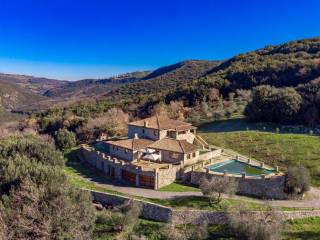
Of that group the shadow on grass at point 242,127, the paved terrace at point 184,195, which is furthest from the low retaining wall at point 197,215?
the shadow on grass at point 242,127

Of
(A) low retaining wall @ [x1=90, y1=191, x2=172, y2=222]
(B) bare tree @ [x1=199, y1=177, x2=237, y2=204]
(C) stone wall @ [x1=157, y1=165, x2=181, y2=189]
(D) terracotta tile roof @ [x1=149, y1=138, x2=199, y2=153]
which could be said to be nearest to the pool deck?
(B) bare tree @ [x1=199, y1=177, x2=237, y2=204]

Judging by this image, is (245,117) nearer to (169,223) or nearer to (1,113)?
(169,223)

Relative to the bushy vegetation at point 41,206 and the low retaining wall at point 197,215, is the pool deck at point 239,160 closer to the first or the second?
the low retaining wall at point 197,215

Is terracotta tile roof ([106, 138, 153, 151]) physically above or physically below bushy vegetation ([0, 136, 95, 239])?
above

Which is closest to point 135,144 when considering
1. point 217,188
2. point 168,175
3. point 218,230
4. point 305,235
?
point 168,175

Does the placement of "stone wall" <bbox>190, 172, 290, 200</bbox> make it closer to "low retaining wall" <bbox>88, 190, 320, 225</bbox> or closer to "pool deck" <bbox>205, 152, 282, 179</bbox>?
"pool deck" <bbox>205, 152, 282, 179</bbox>

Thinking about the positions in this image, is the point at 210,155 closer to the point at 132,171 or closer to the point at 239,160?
the point at 239,160

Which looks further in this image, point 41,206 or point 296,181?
point 296,181

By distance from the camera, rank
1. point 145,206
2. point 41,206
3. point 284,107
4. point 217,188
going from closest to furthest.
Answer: point 41,206
point 217,188
point 145,206
point 284,107
